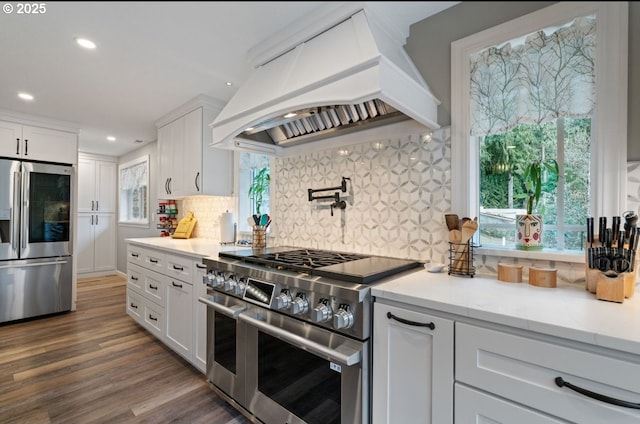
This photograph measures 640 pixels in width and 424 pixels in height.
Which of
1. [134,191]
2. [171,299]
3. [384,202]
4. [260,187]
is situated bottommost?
[171,299]

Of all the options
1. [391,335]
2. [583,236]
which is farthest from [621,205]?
[391,335]

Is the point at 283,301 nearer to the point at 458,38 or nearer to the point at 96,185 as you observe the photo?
the point at 458,38

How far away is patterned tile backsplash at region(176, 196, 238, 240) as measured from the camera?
308 centimetres

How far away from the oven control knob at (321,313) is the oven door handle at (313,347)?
0.11 m

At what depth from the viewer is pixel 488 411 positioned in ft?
2.96

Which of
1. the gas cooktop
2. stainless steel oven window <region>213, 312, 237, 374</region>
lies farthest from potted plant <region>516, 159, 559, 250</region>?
stainless steel oven window <region>213, 312, 237, 374</region>

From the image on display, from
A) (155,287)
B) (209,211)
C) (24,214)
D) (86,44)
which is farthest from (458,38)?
(24,214)

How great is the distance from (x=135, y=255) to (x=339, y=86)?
9.24 ft

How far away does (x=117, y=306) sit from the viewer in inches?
146

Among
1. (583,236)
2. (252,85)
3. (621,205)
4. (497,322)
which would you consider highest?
(252,85)

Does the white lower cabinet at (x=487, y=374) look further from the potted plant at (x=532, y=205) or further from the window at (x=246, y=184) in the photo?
the window at (x=246, y=184)

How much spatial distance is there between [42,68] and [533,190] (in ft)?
10.6

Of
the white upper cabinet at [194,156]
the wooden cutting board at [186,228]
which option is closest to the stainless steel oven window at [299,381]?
the white upper cabinet at [194,156]

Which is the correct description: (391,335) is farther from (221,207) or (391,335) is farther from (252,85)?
(221,207)
